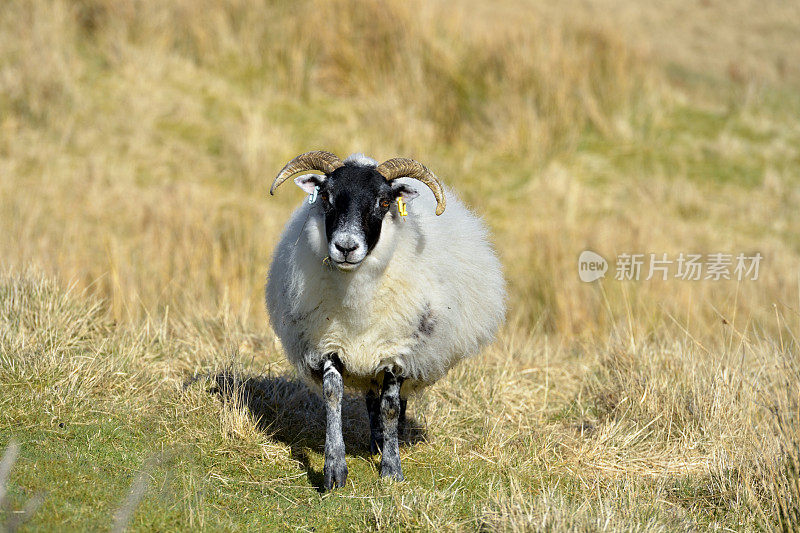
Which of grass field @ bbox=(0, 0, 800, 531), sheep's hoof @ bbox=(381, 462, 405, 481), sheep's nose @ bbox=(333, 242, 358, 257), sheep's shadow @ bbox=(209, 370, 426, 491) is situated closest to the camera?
sheep's nose @ bbox=(333, 242, 358, 257)

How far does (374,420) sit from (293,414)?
623 mm

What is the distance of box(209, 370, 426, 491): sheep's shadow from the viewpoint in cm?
540

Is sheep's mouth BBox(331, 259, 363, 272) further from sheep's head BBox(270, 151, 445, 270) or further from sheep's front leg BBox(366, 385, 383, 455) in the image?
sheep's front leg BBox(366, 385, 383, 455)

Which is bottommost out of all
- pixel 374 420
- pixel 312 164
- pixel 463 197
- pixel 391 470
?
pixel 391 470

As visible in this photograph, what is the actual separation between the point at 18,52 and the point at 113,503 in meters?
10.9

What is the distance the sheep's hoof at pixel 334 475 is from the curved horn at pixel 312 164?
1.61 metres

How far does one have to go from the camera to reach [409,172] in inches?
190

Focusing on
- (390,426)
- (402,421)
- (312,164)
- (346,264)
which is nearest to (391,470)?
(390,426)

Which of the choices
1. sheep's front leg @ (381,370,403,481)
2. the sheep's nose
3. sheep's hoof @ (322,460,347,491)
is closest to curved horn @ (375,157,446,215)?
the sheep's nose

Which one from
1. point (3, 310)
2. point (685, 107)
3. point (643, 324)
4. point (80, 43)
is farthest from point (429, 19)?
point (3, 310)

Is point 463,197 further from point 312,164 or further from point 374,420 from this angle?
point 312,164

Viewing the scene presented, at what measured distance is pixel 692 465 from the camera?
528 cm

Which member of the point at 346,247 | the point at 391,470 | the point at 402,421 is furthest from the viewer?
the point at 402,421

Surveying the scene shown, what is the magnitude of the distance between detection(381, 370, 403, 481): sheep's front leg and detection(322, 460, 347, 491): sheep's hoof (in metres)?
0.29
